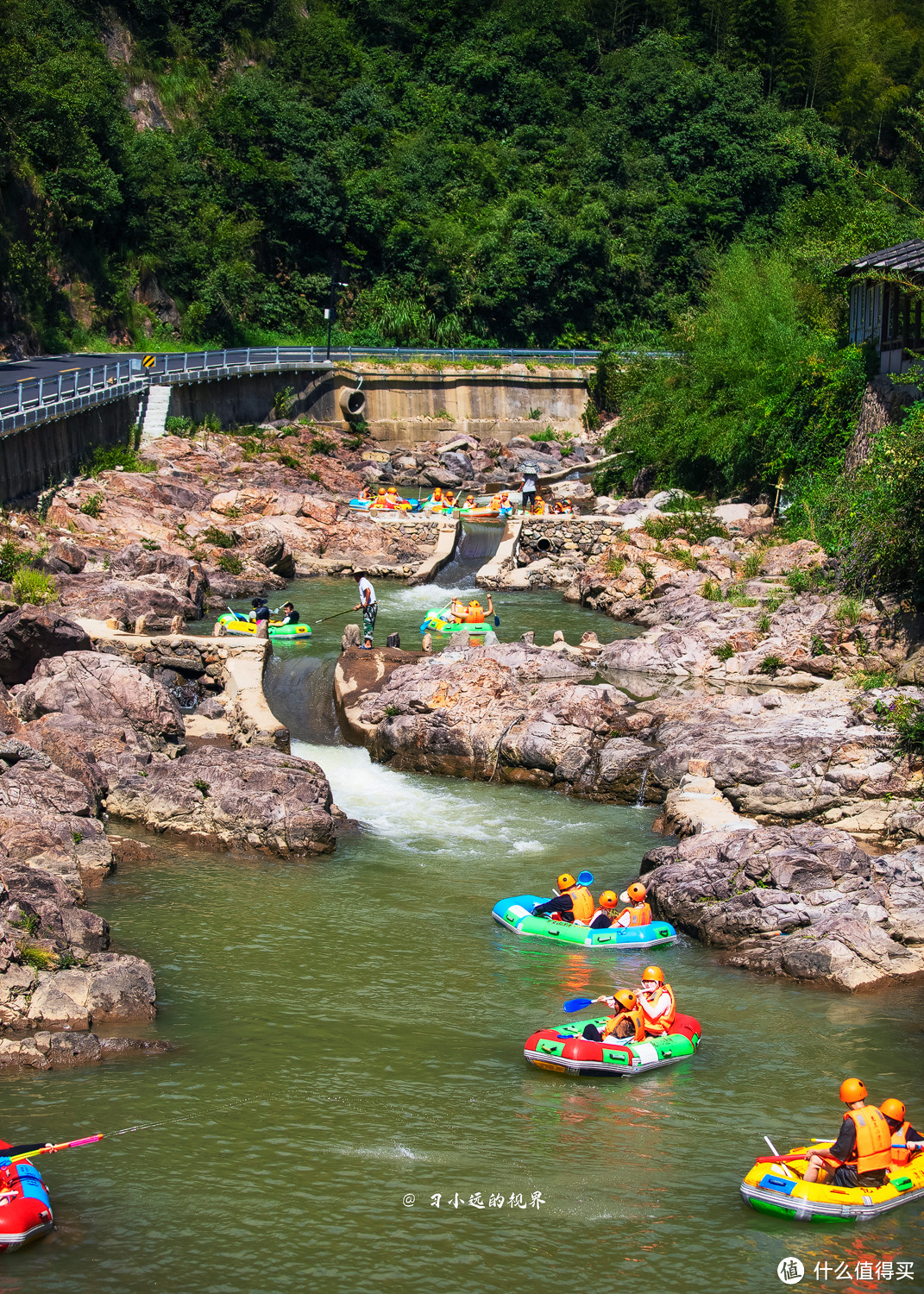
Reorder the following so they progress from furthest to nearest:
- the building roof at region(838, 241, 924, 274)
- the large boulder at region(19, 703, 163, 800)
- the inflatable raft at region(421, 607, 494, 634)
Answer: the inflatable raft at region(421, 607, 494, 634) < the building roof at region(838, 241, 924, 274) < the large boulder at region(19, 703, 163, 800)

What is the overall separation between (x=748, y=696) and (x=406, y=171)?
51.7 metres

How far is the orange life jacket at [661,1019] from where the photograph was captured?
12.4 m

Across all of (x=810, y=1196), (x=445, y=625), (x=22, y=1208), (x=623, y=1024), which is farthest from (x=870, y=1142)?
(x=445, y=625)

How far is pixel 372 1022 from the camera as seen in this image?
1290 cm

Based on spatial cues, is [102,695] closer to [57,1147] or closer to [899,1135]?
[57,1147]

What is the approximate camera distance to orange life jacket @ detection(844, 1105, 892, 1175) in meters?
9.87

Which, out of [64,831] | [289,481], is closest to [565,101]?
[289,481]

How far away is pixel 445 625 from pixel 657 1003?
605 inches

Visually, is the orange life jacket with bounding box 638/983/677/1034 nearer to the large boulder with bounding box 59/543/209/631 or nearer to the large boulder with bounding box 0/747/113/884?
the large boulder with bounding box 0/747/113/884

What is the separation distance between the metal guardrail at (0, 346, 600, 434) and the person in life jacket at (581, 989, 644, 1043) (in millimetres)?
20716

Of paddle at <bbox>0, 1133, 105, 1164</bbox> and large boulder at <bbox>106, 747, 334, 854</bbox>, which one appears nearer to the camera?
paddle at <bbox>0, 1133, 105, 1164</bbox>

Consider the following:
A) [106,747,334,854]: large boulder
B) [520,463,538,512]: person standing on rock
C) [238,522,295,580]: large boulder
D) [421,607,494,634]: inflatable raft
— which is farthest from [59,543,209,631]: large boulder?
[520,463,538,512]: person standing on rock

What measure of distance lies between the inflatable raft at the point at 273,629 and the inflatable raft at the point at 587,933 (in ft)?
38.2

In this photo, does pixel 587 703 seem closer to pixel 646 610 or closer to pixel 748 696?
pixel 748 696
